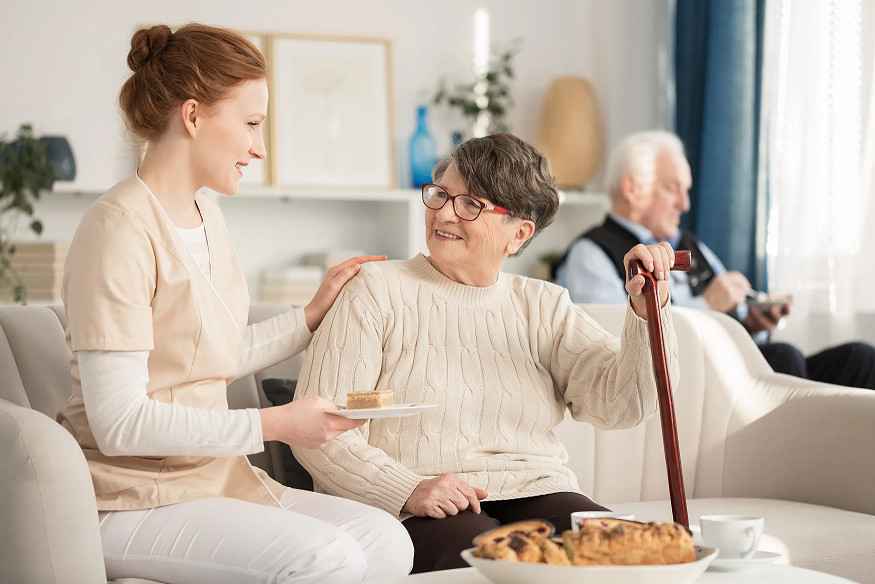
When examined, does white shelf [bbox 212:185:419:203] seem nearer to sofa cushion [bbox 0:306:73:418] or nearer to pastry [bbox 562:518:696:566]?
sofa cushion [bbox 0:306:73:418]

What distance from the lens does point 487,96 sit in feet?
14.8

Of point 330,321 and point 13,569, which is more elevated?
point 330,321

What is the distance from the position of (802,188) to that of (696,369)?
1.68 metres

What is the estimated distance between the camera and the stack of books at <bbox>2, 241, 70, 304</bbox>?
371 centimetres

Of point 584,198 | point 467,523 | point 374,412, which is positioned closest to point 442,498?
point 467,523

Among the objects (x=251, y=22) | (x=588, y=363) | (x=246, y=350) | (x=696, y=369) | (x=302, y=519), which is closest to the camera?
(x=302, y=519)

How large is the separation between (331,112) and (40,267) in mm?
1412

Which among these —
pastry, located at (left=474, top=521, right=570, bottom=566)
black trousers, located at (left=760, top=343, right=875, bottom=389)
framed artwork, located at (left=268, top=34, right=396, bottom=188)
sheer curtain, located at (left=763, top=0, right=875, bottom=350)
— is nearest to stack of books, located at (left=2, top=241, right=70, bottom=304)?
framed artwork, located at (left=268, top=34, right=396, bottom=188)

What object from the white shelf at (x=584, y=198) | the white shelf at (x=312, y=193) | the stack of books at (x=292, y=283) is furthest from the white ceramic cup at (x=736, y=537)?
the white shelf at (x=584, y=198)

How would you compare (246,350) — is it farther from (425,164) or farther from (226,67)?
(425,164)

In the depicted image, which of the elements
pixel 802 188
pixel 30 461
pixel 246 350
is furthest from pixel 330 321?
pixel 802 188

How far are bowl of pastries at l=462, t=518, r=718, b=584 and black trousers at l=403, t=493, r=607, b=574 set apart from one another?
1.72 feet

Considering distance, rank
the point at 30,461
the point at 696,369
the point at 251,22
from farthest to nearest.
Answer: the point at 251,22 → the point at 696,369 → the point at 30,461

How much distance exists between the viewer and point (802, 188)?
3.77 m
